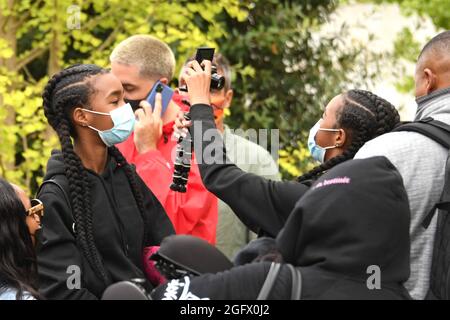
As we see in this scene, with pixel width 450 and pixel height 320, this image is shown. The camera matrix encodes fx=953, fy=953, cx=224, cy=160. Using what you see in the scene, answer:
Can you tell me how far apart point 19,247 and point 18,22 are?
4.33m

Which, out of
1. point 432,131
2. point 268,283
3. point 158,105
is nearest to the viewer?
point 268,283

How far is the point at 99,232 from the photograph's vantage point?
4.27 meters

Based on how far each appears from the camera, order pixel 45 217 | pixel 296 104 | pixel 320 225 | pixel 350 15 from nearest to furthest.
A: pixel 320 225
pixel 45 217
pixel 296 104
pixel 350 15

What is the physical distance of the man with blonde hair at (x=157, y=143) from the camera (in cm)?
527

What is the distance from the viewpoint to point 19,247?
3826mm

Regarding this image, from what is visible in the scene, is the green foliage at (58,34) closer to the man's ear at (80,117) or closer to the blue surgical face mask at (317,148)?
the man's ear at (80,117)

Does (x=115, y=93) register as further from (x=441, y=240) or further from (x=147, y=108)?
(x=441, y=240)

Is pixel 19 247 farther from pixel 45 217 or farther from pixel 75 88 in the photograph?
pixel 75 88

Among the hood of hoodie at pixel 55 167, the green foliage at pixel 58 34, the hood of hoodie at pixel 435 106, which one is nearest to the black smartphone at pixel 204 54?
the hood of hoodie at pixel 55 167

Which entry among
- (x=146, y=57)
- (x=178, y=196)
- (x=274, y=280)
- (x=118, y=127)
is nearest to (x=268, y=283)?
(x=274, y=280)

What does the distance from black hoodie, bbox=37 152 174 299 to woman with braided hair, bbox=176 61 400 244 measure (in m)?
0.44

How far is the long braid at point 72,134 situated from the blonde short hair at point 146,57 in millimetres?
1089

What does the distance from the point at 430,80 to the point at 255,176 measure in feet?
3.97
